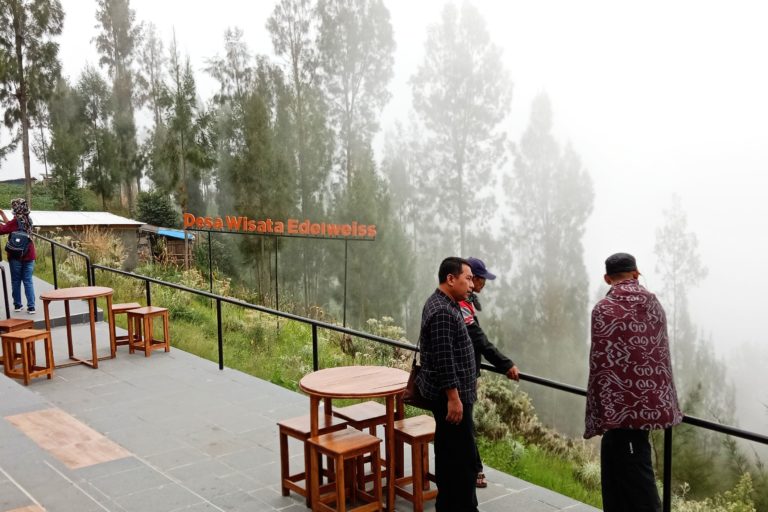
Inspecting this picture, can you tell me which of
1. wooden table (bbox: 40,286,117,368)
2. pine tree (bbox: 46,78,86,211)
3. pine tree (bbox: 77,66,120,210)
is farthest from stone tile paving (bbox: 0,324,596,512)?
pine tree (bbox: 77,66,120,210)

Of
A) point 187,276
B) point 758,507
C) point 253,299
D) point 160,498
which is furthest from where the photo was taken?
point 253,299

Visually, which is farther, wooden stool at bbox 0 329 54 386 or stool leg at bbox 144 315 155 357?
stool leg at bbox 144 315 155 357

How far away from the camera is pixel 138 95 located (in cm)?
3891

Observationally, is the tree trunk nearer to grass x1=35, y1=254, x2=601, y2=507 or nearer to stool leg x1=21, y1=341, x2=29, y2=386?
grass x1=35, y1=254, x2=601, y2=507

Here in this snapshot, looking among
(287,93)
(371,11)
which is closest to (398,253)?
(287,93)

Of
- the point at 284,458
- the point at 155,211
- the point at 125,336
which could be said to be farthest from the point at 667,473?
the point at 155,211

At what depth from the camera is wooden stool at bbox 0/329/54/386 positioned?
6.38 m

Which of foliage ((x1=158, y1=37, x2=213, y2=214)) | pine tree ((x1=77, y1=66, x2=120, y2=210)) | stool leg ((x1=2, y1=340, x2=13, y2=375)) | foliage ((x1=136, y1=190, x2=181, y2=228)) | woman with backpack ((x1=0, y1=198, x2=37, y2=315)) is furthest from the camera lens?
pine tree ((x1=77, y1=66, x2=120, y2=210))

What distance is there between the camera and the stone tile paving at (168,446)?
361 centimetres

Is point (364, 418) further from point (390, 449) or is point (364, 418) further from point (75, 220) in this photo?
point (75, 220)

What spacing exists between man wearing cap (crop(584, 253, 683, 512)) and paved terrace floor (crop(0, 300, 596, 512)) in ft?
3.18

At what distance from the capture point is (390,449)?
11.6 feet

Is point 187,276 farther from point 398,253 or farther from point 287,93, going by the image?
point 287,93

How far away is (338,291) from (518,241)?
10.1m
